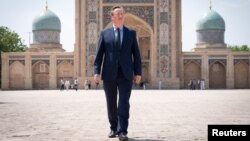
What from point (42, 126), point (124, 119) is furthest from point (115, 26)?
point (42, 126)

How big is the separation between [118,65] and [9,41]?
40.1 m

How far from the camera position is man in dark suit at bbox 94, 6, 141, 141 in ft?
18.6

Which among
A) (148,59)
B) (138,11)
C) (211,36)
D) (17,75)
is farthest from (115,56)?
(211,36)

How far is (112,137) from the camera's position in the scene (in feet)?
18.5

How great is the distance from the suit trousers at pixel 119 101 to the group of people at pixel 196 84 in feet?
97.3

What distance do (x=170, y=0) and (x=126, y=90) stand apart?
A: 31.1m

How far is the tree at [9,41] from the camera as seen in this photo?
4284 centimetres

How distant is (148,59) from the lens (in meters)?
38.5

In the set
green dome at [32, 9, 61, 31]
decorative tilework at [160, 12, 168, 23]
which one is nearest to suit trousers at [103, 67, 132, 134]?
decorative tilework at [160, 12, 168, 23]

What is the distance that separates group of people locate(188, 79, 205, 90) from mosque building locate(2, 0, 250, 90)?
1.38 ft

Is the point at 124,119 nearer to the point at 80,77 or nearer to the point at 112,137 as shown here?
the point at 112,137

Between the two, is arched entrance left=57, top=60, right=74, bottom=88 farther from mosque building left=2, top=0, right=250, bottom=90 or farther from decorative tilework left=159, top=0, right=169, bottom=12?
decorative tilework left=159, top=0, right=169, bottom=12

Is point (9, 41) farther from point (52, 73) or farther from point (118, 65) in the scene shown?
point (118, 65)

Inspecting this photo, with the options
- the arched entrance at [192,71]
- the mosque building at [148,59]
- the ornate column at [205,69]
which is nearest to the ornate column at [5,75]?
the mosque building at [148,59]
